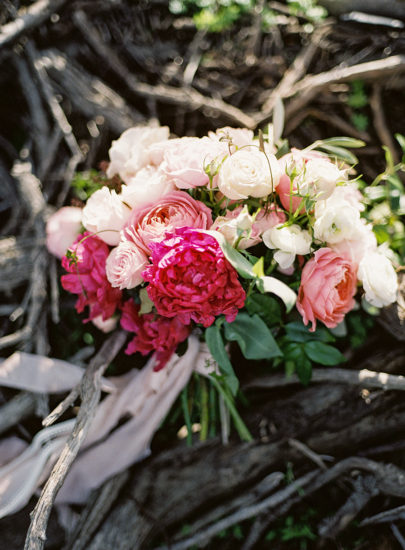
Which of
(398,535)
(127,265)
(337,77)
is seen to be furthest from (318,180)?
(398,535)

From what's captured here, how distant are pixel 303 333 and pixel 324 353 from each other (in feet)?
0.28

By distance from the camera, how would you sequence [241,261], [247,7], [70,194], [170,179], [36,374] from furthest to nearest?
[247,7]
[70,194]
[36,374]
[170,179]
[241,261]

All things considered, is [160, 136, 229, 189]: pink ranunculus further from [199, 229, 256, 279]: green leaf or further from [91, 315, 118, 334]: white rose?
[91, 315, 118, 334]: white rose

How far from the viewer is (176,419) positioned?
151 centimetres

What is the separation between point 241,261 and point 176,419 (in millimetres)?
924

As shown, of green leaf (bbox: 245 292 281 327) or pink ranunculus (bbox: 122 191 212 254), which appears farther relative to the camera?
green leaf (bbox: 245 292 281 327)

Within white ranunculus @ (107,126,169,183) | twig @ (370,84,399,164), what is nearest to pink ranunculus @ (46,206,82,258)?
white ranunculus @ (107,126,169,183)

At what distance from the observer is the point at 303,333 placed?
1.16 metres

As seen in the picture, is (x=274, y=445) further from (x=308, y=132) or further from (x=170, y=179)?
(x=308, y=132)

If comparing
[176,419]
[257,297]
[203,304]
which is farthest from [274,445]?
[203,304]

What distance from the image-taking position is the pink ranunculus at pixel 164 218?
90 centimetres

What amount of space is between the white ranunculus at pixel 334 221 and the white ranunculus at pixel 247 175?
0.13 m

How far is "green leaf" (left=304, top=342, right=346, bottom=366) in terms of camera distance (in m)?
1.15

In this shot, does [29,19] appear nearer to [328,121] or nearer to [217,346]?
[328,121]
